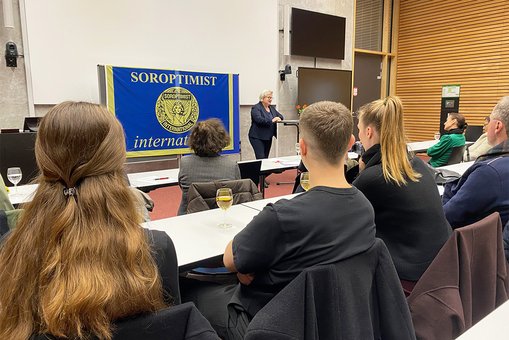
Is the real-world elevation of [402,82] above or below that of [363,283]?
above

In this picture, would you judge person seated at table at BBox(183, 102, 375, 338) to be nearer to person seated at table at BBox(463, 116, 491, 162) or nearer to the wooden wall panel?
person seated at table at BBox(463, 116, 491, 162)

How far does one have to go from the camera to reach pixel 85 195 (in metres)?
0.88

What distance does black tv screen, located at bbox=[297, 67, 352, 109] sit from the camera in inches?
313

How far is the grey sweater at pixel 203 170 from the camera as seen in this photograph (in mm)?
2807

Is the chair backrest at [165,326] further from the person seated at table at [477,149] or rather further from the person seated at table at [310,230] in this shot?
the person seated at table at [477,149]

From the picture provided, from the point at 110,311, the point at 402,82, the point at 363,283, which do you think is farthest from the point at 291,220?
the point at 402,82

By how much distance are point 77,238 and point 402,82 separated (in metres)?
10.3

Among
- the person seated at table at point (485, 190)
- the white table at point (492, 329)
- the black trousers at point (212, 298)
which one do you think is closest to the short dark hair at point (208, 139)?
the black trousers at point (212, 298)

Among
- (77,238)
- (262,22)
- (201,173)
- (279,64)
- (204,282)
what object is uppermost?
(262,22)

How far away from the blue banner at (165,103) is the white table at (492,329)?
5.06m

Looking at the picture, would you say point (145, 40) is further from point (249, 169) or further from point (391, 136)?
point (391, 136)

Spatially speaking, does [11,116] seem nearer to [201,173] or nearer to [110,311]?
[201,173]

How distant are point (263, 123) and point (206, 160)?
387cm

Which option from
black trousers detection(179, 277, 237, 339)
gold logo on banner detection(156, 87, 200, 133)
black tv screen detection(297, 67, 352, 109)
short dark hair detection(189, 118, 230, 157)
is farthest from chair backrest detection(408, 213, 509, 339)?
black tv screen detection(297, 67, 352, 109)
